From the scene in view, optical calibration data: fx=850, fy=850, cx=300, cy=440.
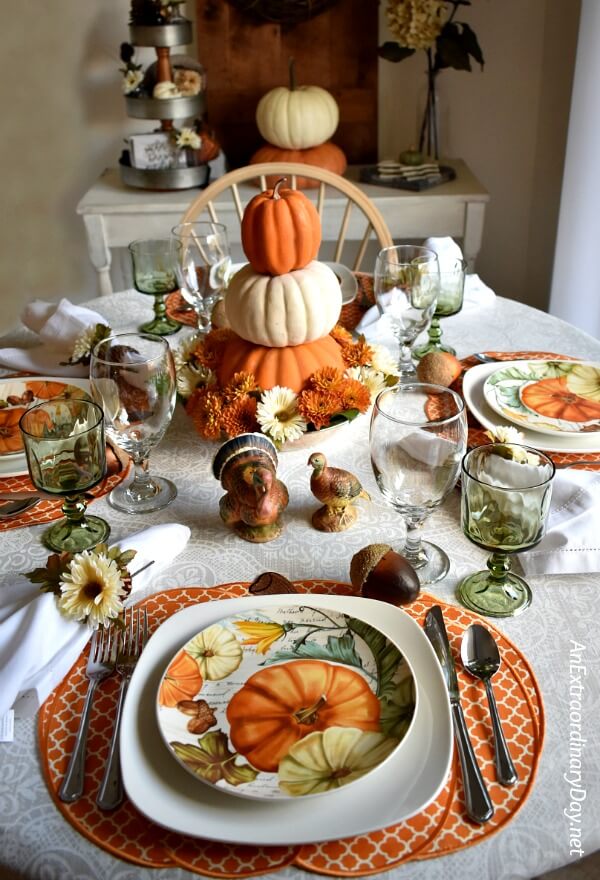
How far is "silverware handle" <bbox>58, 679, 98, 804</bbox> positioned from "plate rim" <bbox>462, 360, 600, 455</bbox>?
60 centimetres

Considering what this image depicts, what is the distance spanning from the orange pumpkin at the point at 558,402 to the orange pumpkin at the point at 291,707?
21.8 inches

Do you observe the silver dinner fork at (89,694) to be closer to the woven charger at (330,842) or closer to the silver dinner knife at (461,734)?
the woven charger at (330,842)

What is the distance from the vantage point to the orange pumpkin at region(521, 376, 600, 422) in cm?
112

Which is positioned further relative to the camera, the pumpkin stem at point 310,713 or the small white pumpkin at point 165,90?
the small white pumpkin at point 165,90

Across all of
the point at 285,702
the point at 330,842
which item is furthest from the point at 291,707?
the point at 330,842

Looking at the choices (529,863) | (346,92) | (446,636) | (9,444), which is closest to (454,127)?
(346,92)

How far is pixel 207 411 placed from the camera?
1.08 meters

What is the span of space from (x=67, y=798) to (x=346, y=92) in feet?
7.92

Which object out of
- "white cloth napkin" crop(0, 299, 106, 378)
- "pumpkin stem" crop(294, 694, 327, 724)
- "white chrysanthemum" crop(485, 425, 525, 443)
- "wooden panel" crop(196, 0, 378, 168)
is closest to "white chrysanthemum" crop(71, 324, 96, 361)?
"white cloth napkin" crop(0, 299, 106, 378)

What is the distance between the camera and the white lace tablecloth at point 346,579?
0.61 metres

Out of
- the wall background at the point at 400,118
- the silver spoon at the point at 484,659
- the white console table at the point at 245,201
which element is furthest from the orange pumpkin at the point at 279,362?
the wall background at the point at 400,118

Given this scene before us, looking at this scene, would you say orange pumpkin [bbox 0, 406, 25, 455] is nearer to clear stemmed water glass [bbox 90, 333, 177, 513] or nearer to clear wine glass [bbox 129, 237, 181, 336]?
clear stemmed water glass [bbox 90, 333, 177, 513]

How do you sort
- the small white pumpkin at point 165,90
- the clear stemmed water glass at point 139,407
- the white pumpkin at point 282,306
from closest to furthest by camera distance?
the clear stemmed water glass at point 139,407, the white pumpkin at point 282,306, the small white pumpkin at point 165,90

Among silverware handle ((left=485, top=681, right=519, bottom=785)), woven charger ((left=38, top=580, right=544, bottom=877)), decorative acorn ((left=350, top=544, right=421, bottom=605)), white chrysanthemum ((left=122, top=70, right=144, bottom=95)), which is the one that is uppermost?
white chrysanthemum ((left=122, top=70, right=144, bottom=95))
